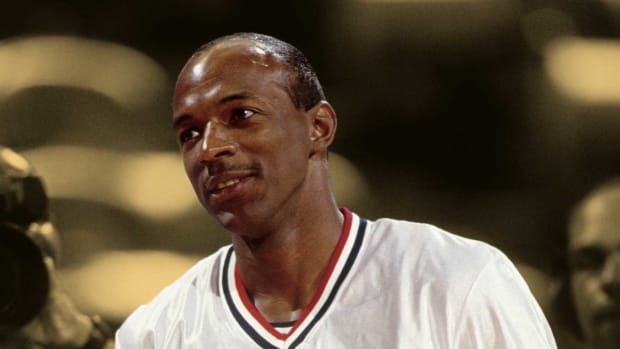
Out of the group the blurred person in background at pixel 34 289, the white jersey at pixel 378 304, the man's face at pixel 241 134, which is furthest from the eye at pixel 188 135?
the blurred person in background at pixel 34 289

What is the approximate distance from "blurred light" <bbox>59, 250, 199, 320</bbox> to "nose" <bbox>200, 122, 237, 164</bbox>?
0.83 metres

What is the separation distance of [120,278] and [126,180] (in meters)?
0.20

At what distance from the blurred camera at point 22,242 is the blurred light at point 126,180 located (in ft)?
0.18

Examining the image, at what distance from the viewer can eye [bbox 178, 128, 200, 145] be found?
3.89 ft

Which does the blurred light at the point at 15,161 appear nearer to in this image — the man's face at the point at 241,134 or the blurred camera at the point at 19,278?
the blurred camera at the point at 19,278

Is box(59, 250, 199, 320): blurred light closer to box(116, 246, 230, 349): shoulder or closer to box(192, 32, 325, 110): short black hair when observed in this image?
box(116, 246, 230, 349): shoulder

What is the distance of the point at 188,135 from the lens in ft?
3.93

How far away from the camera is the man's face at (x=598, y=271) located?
1845 millimetres

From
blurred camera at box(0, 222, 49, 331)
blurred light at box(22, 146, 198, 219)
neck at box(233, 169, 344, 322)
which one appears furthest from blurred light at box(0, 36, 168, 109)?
neck at box(233, 169, 344, 322)

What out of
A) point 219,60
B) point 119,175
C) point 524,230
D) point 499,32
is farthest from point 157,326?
point 499,32

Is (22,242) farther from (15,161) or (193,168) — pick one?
(193,168)

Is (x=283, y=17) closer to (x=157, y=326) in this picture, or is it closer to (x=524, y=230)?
(x=524, y=230)

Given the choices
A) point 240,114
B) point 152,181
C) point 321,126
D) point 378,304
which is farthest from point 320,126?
point 152,181

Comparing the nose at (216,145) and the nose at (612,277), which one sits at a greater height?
the nose at (216,145)
